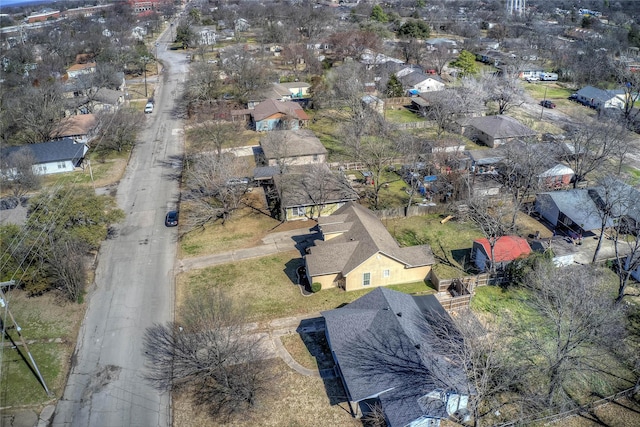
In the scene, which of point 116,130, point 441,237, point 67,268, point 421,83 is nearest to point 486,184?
point 441,237

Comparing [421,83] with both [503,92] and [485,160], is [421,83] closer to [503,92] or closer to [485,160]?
[503,92]

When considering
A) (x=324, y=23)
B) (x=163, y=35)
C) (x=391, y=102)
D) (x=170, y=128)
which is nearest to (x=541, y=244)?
(x=391, y=102)

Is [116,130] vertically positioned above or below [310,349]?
above

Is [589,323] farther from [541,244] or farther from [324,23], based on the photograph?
[324,23]

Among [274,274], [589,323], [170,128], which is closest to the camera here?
[589,323]

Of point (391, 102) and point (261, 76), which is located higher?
point (261, 76)
